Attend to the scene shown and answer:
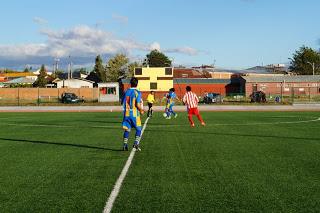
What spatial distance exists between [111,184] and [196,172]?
1.94 meters

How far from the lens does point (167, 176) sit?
339 inches

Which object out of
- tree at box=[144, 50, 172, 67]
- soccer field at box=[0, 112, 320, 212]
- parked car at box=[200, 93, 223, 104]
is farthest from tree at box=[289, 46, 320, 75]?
soccer field at box=[0, 112, 320, 212]

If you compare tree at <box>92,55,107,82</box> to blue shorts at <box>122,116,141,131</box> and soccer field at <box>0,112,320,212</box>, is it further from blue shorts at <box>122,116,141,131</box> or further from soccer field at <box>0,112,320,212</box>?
blue shorts at <box>122,116,141,131</box>

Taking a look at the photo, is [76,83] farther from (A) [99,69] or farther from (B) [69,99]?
(B) [69,99]

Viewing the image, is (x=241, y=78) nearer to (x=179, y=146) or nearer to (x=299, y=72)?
(x=299, y=72)

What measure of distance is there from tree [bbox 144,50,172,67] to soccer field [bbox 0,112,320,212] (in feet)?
442

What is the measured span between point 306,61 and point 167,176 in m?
118

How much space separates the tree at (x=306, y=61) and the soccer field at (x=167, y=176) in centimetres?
11037

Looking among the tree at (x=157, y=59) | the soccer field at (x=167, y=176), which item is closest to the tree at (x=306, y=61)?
the tree at (x=157, y=59)

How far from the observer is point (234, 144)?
13695 millimetres

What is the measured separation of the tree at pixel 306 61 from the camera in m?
119

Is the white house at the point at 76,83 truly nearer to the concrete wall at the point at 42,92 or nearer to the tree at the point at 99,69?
the concrete wall at the point at 42,92

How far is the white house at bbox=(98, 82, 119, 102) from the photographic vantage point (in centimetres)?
5884

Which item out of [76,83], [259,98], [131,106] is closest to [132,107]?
[131,106]
